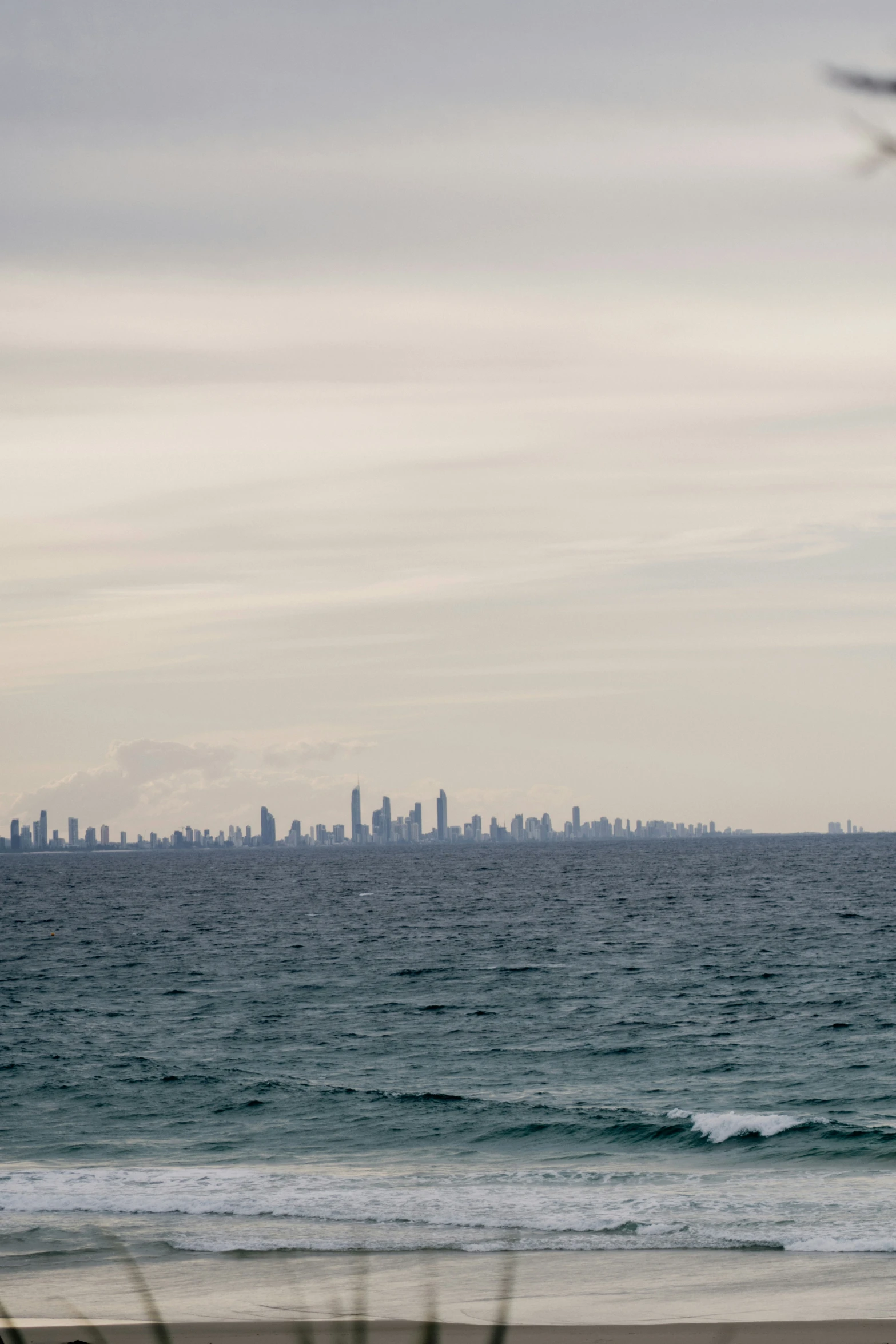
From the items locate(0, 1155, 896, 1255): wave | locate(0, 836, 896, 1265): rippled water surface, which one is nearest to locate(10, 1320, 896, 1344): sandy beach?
locate(0, 1155, 896, 1255): wave

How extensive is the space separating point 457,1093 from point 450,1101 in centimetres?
109

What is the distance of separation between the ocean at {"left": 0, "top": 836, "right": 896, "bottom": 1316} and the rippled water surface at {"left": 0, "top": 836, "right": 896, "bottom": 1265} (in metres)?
0.12

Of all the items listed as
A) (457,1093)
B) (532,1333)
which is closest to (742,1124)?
(457,1093)

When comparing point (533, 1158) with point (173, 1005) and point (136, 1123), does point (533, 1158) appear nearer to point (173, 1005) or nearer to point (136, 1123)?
point (136, 1123)

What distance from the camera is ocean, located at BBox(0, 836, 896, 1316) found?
68.8 ft

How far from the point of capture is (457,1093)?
111 feet

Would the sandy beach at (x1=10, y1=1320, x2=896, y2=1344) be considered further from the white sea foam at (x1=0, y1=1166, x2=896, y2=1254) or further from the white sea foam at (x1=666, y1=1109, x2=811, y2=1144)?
the white sea foam at (x1=666, y1=1109, x2=811, y2=1144)

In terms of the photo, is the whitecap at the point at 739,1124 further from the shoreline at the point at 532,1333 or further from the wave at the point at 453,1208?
the shoreline at the point at 532,1333

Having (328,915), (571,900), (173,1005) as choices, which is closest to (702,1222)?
(173,1005)

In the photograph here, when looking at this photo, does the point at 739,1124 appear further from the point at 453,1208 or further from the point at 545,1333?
the point at 545,1333

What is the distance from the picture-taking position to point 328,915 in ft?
357

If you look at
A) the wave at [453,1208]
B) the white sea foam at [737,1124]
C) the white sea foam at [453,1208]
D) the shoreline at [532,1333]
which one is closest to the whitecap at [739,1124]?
the white sea foam at [737,1124]

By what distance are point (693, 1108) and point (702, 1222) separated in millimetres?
10154

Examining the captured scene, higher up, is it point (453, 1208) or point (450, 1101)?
point (453, 1208)
